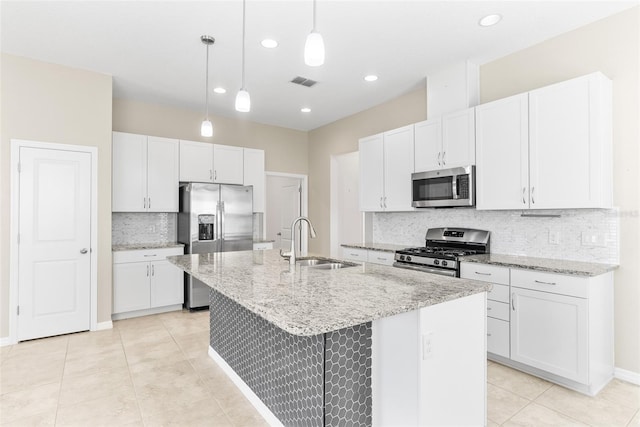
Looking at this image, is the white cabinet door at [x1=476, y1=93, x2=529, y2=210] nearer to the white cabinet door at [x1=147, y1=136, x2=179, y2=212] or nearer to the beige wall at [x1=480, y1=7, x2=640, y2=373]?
the beige wall at [x1=480, y1=7, x2=640, y2=373]

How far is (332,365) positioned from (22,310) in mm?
3528

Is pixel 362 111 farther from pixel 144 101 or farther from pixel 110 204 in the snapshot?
pixel 110 204

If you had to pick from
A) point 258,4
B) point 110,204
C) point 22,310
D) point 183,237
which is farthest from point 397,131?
point 22,310

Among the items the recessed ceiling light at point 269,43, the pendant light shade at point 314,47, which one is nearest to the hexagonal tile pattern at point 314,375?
the pendant light shade at point 314,47

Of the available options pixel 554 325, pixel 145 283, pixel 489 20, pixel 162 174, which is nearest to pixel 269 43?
pixel 489 20

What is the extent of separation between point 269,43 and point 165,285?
3.18m

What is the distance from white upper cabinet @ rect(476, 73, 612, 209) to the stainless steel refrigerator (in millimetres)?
3069

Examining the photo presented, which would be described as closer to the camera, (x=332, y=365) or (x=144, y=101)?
(x=332, y=365)

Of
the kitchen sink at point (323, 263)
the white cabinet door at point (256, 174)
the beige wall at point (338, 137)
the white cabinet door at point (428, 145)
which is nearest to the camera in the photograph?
the kitchen sink at point (323, 263)

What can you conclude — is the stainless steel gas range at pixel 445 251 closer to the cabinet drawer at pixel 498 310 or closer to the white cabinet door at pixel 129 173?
the cabinet drawer at pixel 498 310

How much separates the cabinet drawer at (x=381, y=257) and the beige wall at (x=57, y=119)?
304 centimetres

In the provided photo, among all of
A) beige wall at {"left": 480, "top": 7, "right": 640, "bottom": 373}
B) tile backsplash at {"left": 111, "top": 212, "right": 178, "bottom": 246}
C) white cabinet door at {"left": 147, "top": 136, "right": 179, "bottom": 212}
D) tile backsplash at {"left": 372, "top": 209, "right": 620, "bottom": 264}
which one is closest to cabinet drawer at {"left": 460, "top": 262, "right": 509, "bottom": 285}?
tile backsplash at {"left": 372, "top": 209, "right": 620, "bottom": 264}

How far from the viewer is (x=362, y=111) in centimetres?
521

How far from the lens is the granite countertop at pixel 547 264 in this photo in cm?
245
